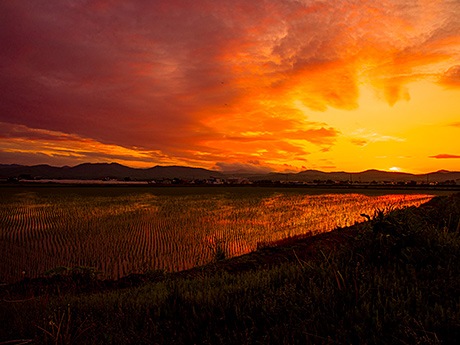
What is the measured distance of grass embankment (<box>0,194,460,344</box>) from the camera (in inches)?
133

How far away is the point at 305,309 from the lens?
388cm

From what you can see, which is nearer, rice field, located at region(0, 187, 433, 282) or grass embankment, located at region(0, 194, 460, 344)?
grass embankment, located at region(0, 194, 460, 344)

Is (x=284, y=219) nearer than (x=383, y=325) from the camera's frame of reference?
No

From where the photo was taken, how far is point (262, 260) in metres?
9.62

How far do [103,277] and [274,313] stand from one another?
26.2 feet

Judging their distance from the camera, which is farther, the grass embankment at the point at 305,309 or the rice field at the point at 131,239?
the rice field at the point at 131,239

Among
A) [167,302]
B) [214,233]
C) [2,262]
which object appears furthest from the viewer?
[214,233]

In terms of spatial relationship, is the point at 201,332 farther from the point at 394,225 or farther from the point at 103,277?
the point at 103,277

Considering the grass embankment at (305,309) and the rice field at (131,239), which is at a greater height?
the grass embankment at (305,309)

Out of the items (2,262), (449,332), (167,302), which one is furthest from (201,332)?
(2,262)

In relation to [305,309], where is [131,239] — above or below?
below

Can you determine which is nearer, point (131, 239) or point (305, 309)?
point (305, 309)

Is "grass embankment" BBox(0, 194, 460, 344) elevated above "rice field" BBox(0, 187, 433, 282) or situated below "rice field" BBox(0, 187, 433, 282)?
above

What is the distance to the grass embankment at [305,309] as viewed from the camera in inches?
133
